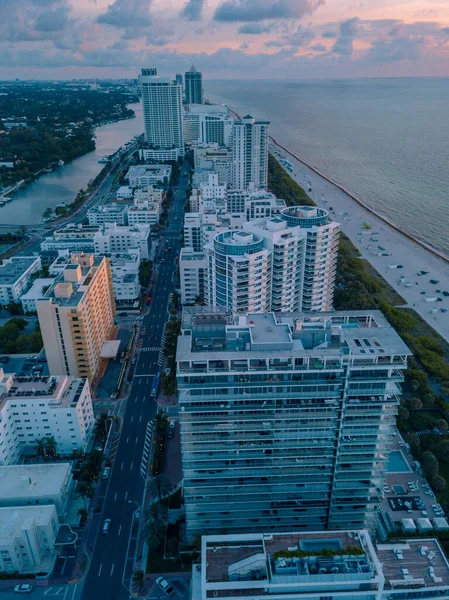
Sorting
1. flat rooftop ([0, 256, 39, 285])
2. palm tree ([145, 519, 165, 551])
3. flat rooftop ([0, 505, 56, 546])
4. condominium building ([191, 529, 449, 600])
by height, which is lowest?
palm tree ([145, 519, 165, 551])

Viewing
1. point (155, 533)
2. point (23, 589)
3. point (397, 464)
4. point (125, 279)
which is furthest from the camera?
point (125, 279)

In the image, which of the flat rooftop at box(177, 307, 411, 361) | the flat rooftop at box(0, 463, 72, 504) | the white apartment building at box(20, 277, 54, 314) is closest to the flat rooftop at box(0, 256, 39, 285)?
the white apartment building at box(20, 277, 54, 314)

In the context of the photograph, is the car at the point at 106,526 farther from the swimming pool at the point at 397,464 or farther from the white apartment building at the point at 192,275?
the white apartment building at the point at 192,275

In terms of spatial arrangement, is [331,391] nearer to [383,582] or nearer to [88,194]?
[383,582]

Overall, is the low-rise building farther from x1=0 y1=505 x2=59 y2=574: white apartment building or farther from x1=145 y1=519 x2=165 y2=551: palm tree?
x1=145 y1=519 x2=165 y2=551: palm tree

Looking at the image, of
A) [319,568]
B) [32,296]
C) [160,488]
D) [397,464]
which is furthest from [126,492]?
[32,296]

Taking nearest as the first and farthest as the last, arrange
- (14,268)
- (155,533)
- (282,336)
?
1. (282,336)
2. (155,533)
3. (14,268)

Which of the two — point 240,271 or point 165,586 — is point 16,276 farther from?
point 165,586
